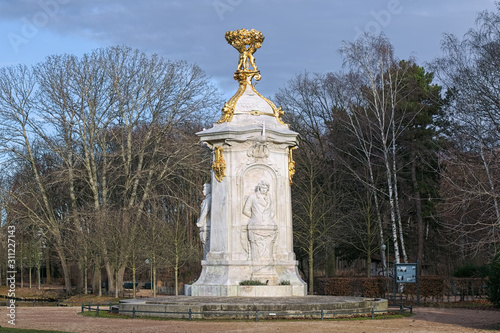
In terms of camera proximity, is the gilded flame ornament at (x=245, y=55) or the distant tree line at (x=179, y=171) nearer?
the gilded flame ornament at (x=245, y=55)

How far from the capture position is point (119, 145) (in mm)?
44219

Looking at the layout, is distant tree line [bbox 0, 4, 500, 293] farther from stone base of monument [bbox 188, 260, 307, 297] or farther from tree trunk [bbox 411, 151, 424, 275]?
stone base of monument [bbox 188, 260, 307, 297]

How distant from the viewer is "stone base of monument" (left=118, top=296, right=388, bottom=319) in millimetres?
18781

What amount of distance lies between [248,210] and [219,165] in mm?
1591

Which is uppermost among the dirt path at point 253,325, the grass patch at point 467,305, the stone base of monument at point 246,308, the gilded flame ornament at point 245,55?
the gilded flame ornament at point 245,55

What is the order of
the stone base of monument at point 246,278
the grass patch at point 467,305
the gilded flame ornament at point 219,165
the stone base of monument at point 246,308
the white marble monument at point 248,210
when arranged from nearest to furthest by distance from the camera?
the stone base of monument at point 246,308 → the stone base of monument at point 246,278 → the white marble monument at point 248,210 → the gilded flame ornament at point 219,165 → the grass patch at point 467,305

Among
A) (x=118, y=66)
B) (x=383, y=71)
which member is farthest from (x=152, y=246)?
(x=383, y=71)

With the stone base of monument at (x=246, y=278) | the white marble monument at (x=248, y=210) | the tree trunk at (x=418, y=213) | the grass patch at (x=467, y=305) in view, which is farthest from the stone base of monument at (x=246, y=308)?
the tree trunk at (x=418, y=213)

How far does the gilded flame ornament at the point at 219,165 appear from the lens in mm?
22875

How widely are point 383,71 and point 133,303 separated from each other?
74.3ft

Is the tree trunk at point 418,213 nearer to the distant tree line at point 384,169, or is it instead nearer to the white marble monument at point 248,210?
the distant tree line at point 384,169

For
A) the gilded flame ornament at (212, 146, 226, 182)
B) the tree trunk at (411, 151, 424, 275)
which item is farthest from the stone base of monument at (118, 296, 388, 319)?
the tree trunk at (411, 151, 424, 275)

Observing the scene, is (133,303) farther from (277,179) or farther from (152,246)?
(152,246)

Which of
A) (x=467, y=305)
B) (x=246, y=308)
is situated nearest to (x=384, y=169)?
(x=467, y=305)
